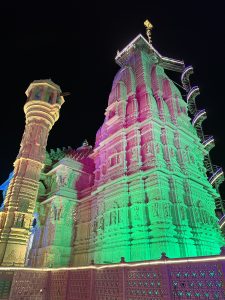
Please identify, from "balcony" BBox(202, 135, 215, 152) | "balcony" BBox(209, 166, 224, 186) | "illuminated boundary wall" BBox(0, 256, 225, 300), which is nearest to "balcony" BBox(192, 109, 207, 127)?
"balcony" BBox(202, 135, 215, 152)

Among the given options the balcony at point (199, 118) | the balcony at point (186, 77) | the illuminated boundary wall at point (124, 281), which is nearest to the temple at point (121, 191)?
the illuminated boundary wall at point (124, 281)

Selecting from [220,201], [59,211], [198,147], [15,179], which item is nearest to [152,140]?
[198,147]

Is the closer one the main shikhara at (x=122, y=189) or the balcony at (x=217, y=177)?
the main shikhara at (x=122, y=189)

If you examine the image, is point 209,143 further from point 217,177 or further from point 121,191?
point 121,191

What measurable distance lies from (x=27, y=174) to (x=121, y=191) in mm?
10171

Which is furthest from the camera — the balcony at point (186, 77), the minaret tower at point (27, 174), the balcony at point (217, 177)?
the balcony at point (186, 77)

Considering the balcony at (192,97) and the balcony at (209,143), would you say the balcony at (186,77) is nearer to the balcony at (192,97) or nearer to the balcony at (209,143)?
the balcony at (192,97)

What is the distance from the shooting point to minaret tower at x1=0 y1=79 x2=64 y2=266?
18781mm

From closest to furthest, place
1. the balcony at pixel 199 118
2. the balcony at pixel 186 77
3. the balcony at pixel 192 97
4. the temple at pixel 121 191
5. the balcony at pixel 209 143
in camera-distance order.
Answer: the temple at pixel 121 191 < the balcony at pixel 209 143 < the balcony at pixel 199 118 < the balcony at pixel 192 97 < the balcony at pixel 186 77

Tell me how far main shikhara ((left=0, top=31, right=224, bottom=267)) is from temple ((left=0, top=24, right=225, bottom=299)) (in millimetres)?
88

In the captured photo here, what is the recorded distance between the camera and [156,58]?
3191cm

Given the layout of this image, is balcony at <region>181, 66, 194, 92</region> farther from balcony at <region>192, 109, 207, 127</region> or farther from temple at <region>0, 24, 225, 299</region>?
temple at <region>0, 24, 225, 299</region>

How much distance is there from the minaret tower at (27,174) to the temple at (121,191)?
9 centimetres

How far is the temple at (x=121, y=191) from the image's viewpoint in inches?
638
